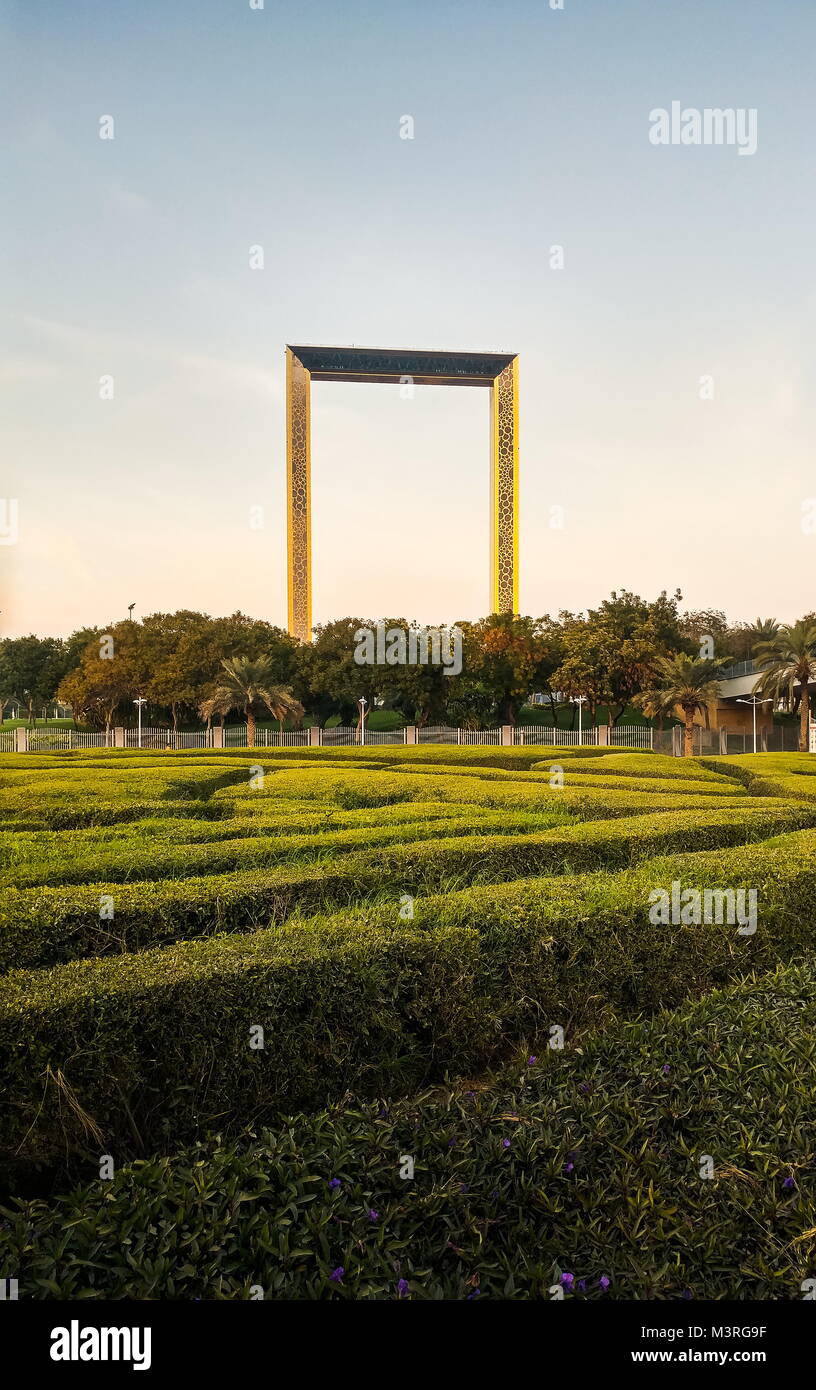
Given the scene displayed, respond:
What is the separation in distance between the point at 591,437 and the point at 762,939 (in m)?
12.0

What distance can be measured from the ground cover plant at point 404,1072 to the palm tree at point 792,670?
19.6m

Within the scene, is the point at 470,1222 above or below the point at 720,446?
below

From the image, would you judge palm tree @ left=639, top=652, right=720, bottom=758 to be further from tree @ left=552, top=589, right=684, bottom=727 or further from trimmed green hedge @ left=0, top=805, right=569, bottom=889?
trimmed green hedge @ left=0, top=805, right=569, bottom=889

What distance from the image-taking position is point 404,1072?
10.6 feet

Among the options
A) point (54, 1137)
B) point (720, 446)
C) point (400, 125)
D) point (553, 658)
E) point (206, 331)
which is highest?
point (400, 125)

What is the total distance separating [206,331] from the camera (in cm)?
1067

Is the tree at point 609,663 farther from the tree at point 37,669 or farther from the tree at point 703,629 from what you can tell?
the tree at point 37,669

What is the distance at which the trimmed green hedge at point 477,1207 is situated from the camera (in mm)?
1756

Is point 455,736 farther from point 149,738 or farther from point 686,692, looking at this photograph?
point 149,738

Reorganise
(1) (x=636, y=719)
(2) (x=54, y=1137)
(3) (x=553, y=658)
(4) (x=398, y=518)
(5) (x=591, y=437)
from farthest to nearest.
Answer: (1) (x=636, y=719) < (3) (x=553, y=658) < (4) (x=398, y=518) < (5) (x=591, y=437) < (2) (x=54, y=1137)

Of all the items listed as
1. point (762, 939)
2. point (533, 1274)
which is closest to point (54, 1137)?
point (533, 1274)

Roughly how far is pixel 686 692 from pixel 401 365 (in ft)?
106

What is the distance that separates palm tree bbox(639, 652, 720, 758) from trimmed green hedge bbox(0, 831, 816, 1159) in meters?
20.0
